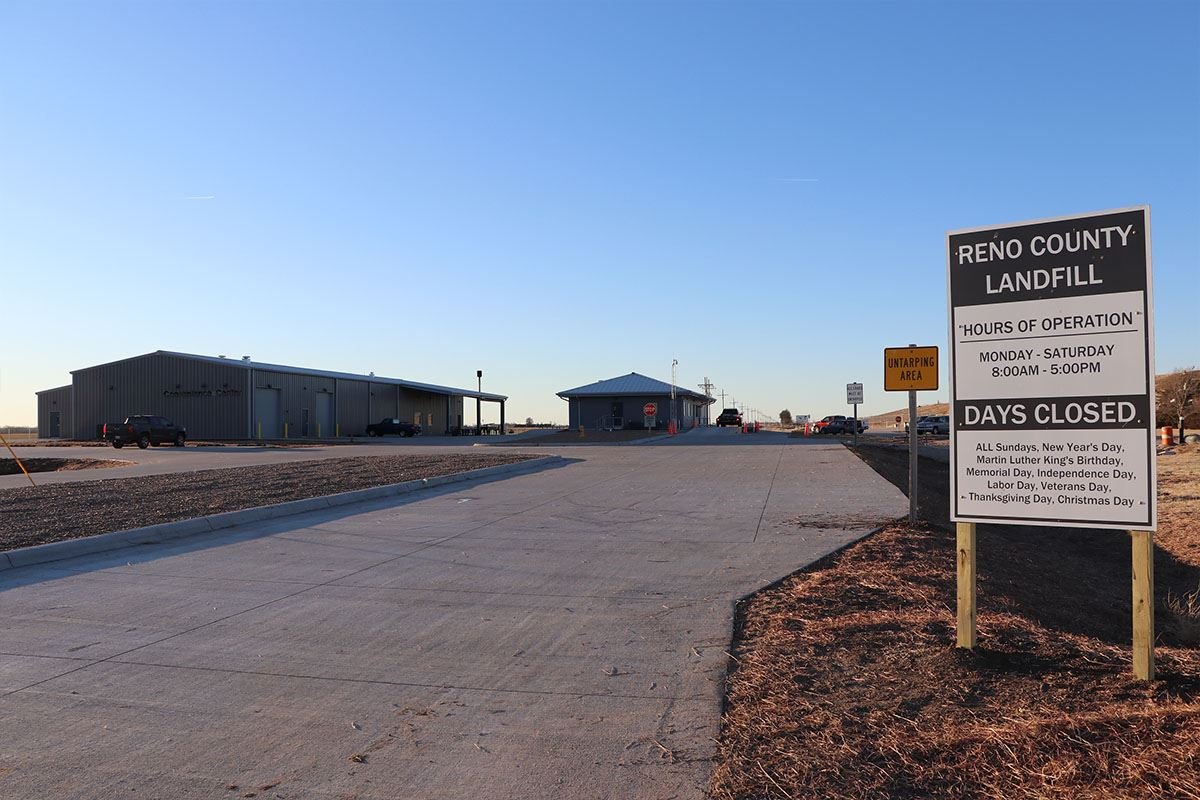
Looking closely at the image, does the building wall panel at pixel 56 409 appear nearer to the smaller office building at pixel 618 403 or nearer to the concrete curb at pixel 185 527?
the smaller office building at pixel 618 403

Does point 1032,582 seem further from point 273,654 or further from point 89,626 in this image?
point 89,626

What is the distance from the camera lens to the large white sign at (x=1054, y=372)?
5.18 meters

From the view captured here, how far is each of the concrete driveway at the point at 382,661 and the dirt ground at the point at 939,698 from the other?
32cm

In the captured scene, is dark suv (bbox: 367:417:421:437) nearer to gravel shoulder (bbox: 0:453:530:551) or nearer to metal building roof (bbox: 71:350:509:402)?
metal building roof (bbox: 71:350:509:402)

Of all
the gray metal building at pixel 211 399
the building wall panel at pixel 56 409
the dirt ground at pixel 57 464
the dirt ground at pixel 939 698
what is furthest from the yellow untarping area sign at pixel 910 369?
the building wall panel at pixel 56 409

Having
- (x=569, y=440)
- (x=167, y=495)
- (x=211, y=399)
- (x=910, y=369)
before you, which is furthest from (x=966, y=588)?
(x=211, y=399)

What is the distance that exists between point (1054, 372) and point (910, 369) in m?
5.83

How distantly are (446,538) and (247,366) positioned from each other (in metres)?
45.7

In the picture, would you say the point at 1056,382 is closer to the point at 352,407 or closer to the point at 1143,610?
the point at 1143,610

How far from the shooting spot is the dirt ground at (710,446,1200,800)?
12.7 ft

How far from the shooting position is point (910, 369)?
11.2 m

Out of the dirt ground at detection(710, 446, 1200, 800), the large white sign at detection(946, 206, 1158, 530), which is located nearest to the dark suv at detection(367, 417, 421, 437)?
the dirt ground at detection(710, 446, 1200, 800)

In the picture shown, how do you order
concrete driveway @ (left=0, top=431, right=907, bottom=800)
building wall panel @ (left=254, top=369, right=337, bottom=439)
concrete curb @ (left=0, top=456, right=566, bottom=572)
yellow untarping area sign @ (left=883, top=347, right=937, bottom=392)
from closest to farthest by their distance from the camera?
concrete driveway @ (left=0, top=431, right=907, bottom=800) → concrete curb @ (left=0, top=456, right=566, bottom=572) → yellow untarping area sign @ (left=883, top=347, right=937, bottom=392) → building wall panel @ (left=254, top=369, right=337, bottom=439)

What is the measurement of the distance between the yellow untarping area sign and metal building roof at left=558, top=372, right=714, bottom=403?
62498 millimetres
